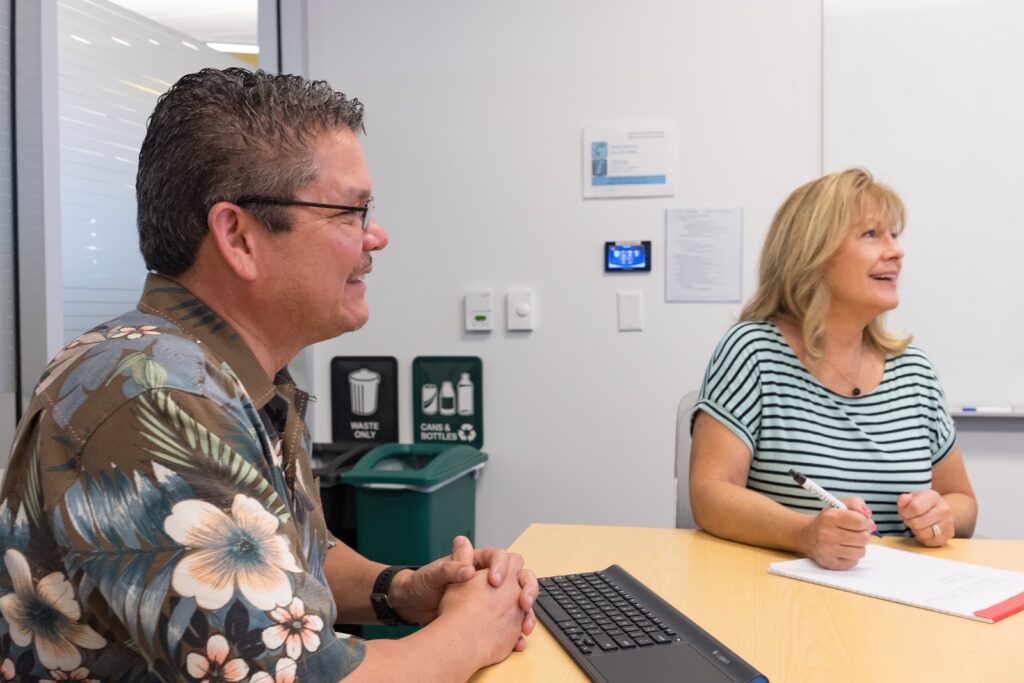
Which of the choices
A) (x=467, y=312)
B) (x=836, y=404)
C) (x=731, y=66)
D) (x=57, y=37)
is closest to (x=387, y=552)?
(x=467, y=312)

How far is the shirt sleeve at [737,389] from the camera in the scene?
1867 mm

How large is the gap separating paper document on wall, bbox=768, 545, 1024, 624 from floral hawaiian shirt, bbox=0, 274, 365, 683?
83 centimetres

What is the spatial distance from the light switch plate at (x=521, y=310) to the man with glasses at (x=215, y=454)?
6.00 feet

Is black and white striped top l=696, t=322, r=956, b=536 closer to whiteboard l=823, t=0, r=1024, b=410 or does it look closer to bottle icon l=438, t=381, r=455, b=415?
whiteboard l=823, t=0, r=1024, b=410

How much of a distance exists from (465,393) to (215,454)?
2266 mm

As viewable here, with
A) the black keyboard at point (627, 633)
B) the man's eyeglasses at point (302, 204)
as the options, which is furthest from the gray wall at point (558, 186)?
the man's eyeglasses at point (302, 204)

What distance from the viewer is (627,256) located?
2.96 meters

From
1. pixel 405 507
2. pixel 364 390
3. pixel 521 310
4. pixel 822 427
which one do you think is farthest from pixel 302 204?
pixel 364 390

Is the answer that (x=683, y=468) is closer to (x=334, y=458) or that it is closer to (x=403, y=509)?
(x=403, y=509)

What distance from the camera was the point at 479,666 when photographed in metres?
1.04

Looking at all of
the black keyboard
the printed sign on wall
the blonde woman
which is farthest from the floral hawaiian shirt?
the printed sign on wall

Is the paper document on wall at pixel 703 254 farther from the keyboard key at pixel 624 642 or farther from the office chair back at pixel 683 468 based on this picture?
the keyboard key at pixel 624 642

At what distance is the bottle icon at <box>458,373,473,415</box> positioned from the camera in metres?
3.06

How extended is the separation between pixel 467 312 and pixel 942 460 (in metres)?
1.60
